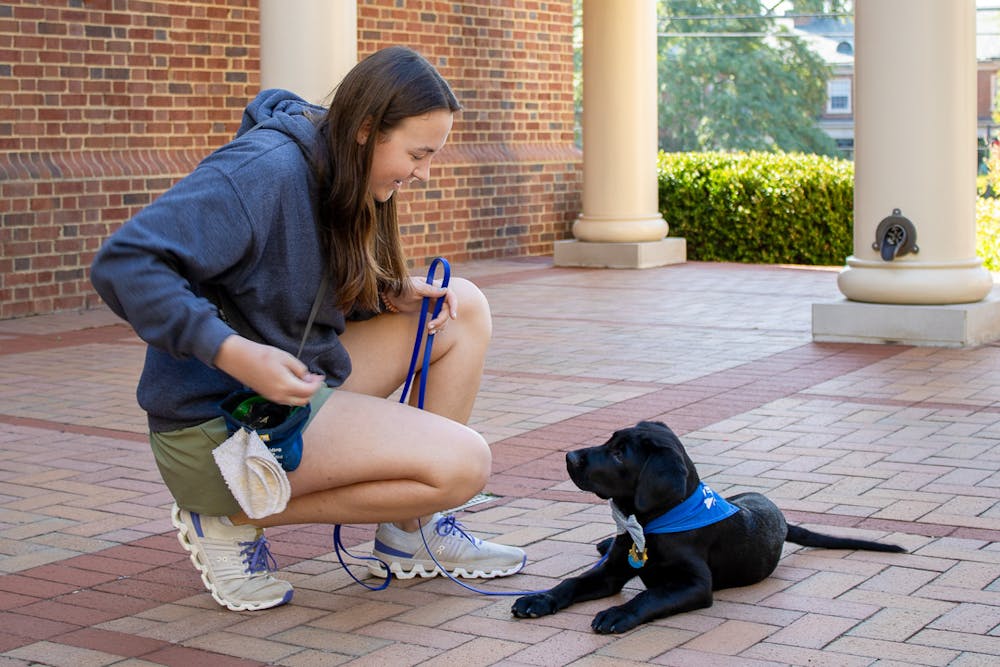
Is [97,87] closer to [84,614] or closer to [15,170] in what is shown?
[15,170]

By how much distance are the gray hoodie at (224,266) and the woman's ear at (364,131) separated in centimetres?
A: 16

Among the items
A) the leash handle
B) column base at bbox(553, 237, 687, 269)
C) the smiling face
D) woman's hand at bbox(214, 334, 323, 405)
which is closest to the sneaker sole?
the leash handle

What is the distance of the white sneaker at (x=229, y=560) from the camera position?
3609 millimetres

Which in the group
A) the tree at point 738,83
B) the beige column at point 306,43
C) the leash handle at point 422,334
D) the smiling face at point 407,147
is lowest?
the leash handle at point 422,334

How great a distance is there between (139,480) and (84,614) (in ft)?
5.04

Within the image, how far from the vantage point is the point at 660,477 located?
3.48 metres

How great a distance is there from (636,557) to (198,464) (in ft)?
3.62

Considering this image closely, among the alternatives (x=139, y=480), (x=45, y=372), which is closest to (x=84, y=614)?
(x=139, y=480)

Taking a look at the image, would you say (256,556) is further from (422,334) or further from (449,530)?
(422,334)

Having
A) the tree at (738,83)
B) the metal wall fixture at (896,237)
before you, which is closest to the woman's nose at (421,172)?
the metal wall fixture at (896,237)

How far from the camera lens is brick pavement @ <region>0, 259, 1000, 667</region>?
3.41m

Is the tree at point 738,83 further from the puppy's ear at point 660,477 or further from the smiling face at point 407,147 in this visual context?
the smiling face at point 407,147

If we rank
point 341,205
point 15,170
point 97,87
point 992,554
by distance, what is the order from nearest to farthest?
point 341,205, point 992,554, point 15,170, point 97,87

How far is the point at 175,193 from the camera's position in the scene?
3174mm
